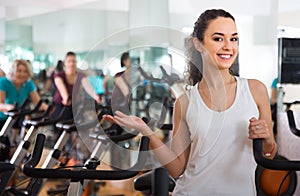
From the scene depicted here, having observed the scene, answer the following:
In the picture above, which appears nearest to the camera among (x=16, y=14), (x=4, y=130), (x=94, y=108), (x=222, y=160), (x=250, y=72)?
(x=222, y=160)

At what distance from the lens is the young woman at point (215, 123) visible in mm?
1750

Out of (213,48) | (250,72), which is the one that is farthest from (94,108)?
(250,72)

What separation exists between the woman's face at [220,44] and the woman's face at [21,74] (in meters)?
3.84

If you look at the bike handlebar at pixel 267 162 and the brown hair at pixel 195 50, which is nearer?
the bike handlebar at pixel 267 162

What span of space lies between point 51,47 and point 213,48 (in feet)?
17.5

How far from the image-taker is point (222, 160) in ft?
5.73

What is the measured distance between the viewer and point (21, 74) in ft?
18.1

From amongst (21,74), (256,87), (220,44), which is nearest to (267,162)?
(256,87)

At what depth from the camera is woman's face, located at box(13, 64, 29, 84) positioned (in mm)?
5398

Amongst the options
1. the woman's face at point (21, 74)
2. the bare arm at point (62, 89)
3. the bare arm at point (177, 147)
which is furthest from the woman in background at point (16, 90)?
the bare arm at point (177, 147)

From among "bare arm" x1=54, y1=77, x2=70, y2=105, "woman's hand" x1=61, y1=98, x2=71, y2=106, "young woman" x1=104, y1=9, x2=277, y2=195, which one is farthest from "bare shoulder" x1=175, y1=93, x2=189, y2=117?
"bare arm" x1=54, y1=77, x2=70, y2=105

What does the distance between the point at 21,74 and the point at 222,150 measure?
13.6ft

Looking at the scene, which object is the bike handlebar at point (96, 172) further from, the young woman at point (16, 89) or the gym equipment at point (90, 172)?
the young woman at point (16, 89)

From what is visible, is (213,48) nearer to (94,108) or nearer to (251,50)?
(94,108)
